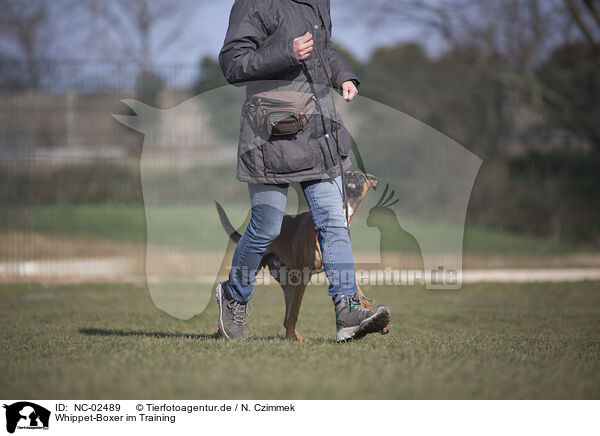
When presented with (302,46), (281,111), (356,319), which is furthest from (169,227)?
(302,46)

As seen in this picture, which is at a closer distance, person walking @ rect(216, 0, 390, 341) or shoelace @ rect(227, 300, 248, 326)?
person walking @ rect(216, 0, 390, 341)

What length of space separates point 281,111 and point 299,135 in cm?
18

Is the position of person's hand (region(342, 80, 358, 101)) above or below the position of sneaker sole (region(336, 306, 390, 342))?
above

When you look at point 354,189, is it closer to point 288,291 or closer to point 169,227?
point 288,291

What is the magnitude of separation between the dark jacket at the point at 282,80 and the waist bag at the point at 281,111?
43 mm

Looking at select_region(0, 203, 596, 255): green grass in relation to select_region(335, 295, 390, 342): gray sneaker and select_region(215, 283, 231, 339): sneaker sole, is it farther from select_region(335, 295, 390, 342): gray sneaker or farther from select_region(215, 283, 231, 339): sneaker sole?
select_region(335, 295, 390, 342): gray sneaker

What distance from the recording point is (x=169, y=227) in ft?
31.6

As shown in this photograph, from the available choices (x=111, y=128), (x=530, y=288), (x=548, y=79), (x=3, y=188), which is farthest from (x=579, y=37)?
(x=3, y=188)

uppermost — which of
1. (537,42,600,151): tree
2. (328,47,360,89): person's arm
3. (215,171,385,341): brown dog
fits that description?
(537,42,600,151): tree

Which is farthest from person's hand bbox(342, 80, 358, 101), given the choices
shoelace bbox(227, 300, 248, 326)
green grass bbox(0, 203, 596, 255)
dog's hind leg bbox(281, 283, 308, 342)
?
green grass bbox(0, 203, 596, 255)

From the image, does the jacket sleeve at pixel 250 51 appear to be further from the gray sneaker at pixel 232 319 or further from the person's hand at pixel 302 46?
the gray sneaker at pixel 232 319

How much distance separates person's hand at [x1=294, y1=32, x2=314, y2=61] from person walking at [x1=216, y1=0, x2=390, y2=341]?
2cm

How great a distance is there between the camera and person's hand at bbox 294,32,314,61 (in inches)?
143
